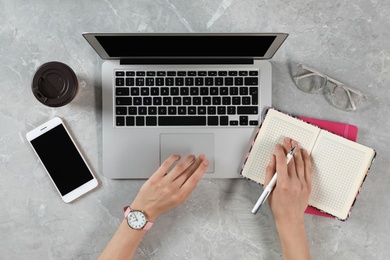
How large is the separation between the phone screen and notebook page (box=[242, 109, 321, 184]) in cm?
37

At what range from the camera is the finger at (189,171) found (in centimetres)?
93

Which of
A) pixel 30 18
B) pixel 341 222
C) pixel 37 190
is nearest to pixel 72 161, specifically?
pixel 37 190

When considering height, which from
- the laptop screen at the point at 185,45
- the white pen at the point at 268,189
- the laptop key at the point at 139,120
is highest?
the laptop screen at the point at 185,45

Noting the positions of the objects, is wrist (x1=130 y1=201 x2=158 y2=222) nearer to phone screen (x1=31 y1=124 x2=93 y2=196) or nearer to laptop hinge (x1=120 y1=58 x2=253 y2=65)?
phone screen (x1=31 y1=124 x2=93 y2=196)

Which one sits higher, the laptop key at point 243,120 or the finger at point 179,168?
the laptop key at point 243,120

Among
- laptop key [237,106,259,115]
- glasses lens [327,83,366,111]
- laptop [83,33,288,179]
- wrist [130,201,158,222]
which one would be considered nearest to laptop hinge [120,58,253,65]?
laptop [83,33,288,179]

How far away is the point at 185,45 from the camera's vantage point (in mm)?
881

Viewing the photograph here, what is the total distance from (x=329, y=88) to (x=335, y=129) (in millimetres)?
95

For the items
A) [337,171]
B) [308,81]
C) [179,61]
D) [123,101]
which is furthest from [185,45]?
[337,171]

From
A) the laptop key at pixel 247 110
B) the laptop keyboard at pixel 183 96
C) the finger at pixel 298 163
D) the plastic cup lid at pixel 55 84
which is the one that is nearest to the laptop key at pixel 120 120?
the laptop keyboard at pixel 183 96

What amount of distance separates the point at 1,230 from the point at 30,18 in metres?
0.49

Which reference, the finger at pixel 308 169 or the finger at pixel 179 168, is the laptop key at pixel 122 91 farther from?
the finger at pixel 308 169

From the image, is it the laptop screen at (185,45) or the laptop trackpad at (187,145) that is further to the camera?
the laptop trackpad at (187,145)

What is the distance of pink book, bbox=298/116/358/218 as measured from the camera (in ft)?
3.21
